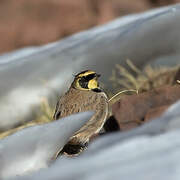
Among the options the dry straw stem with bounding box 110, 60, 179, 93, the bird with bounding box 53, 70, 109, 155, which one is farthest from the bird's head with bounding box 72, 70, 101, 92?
the dry straw stem with bounding box 110, 60, 179, 93

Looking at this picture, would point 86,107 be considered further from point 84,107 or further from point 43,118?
point 43,118

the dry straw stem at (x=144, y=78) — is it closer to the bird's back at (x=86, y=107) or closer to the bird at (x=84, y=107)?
the bird at (x=84, y=107)

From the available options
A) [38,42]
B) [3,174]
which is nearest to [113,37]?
[3,174]

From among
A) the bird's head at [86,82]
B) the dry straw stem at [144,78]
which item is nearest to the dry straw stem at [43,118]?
the dry straw stem at [144,78]

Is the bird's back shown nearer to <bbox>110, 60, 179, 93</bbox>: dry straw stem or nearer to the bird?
the bird

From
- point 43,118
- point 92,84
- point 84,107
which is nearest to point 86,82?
point 92,84

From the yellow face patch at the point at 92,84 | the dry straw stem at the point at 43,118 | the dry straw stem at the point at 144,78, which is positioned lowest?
the dry straw stem at the point at 43,118

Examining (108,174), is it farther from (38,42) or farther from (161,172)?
(38,42)

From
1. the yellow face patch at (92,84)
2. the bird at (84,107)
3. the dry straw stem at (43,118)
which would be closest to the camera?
the bird at (84,107)

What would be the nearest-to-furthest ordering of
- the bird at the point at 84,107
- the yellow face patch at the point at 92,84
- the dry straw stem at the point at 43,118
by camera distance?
the bird at the point at 84,107
the yellow face patch at the point at 92,84
the dry straw stem at the point at 43,118

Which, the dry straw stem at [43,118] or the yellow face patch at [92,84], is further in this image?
the dry straw stem at [43,118]
